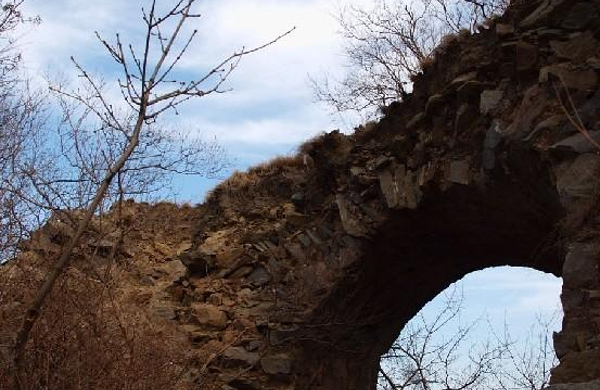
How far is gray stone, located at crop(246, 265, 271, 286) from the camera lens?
8380 millimetres

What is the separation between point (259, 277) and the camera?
845 centimetres

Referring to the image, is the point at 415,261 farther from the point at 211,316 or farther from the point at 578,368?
the point at 578,368

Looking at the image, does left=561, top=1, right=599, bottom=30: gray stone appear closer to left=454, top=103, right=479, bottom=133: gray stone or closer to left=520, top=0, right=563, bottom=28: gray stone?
left=520, top=0, right=563, bottom=28: gray stone

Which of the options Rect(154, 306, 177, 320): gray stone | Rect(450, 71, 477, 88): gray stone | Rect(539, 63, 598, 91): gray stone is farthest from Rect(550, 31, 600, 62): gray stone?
Rect(154, 306, 177, 320): gray stone

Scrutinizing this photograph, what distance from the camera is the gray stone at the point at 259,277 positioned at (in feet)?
27.5

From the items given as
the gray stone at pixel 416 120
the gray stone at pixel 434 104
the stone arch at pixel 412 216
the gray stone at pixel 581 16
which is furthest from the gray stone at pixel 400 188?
the gray stone at pixel 581 16

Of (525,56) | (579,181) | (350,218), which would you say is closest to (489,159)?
(525,56)

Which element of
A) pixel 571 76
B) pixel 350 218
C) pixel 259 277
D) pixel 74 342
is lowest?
pixel 74 342

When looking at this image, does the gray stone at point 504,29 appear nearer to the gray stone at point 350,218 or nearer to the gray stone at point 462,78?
the gray stone at point 462,78

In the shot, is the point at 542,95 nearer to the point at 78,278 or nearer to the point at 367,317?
the point at 367,317

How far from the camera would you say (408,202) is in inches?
285

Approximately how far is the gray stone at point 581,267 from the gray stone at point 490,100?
5.68ft

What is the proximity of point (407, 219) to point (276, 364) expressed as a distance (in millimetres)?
2042

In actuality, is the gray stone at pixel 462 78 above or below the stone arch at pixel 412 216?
above
